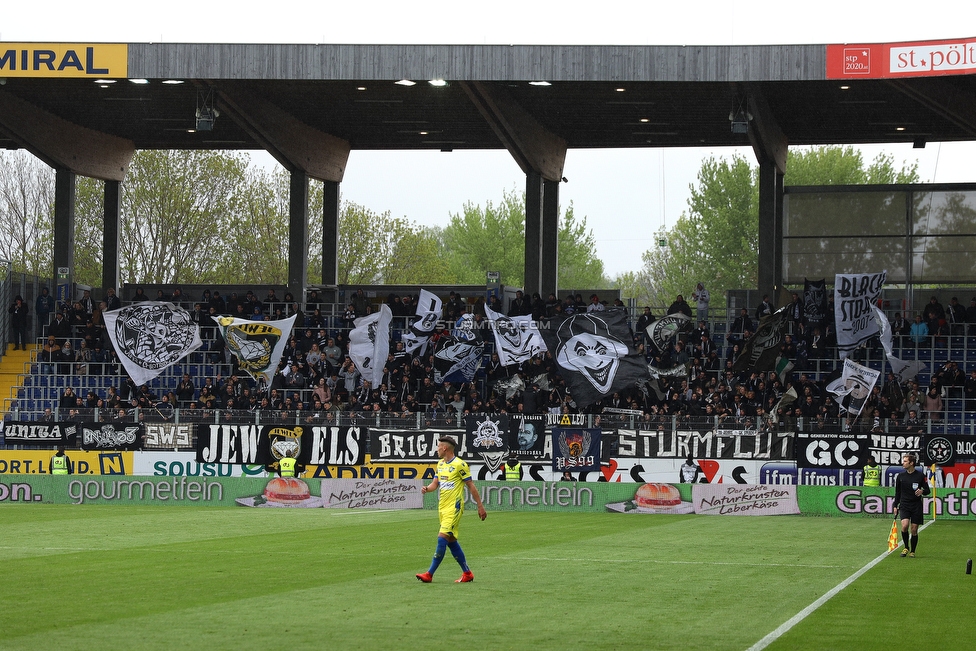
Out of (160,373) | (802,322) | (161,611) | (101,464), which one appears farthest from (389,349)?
(161,611)

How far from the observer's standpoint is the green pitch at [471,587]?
41.8 feet

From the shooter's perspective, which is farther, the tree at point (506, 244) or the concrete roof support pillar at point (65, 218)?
the tree at point (506, 244)

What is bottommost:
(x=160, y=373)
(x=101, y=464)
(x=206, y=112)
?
(x=101, y=464)

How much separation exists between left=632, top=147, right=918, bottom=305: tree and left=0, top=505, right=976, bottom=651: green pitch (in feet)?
218

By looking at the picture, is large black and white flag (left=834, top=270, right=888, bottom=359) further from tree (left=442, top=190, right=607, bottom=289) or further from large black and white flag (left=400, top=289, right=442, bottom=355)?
tree (left=442, top=190, right=607, bottom=289)

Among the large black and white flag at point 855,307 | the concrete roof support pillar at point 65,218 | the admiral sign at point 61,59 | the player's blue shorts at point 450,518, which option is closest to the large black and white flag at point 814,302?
the large black and white flag at point 855,307

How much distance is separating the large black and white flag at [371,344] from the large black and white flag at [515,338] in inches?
143

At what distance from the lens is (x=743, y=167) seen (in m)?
94.1

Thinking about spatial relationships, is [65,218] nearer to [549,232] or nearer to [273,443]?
[273,443]

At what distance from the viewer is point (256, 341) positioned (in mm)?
42844

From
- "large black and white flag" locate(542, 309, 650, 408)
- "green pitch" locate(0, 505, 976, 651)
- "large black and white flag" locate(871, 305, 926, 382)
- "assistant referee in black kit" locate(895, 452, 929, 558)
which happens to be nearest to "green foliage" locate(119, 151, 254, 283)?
"large black and white flag" locate(542, 309, 650, 408)

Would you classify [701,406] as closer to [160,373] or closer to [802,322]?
[802,322]

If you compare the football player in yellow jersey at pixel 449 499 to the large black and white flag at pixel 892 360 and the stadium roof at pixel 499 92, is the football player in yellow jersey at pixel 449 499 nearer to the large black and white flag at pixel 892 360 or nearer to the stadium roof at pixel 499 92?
the large black and white flag at pixel 892 360

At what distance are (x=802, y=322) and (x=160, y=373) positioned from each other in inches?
842
